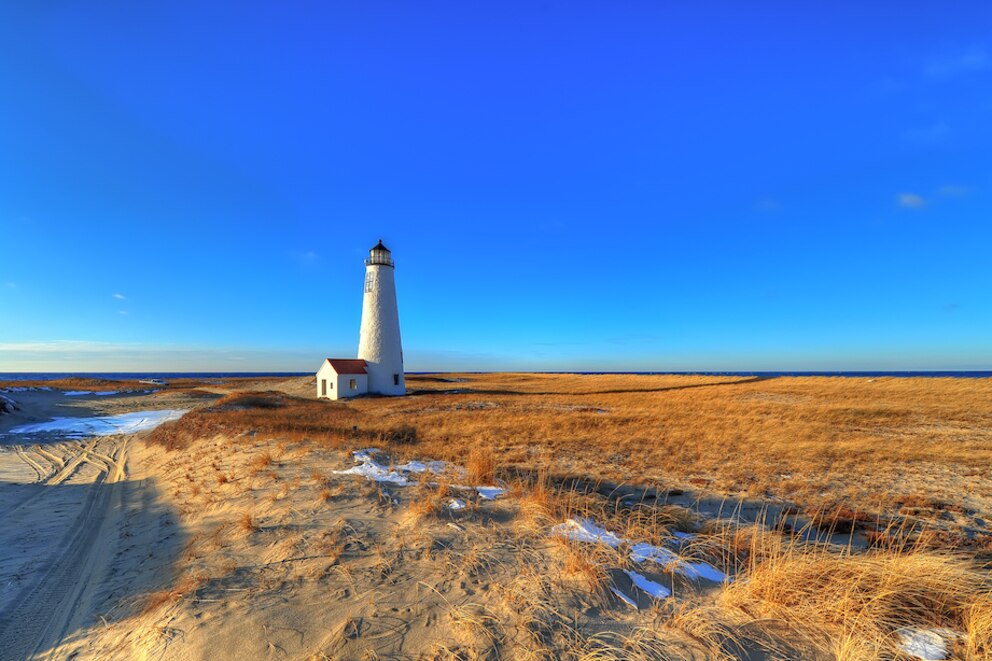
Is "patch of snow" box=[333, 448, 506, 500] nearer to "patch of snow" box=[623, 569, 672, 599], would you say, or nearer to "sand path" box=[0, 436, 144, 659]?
"patch of snow" box=[623, 569, 672, 599]

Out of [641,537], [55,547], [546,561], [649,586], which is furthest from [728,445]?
[55,547]

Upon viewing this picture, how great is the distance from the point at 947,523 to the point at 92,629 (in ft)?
41.2

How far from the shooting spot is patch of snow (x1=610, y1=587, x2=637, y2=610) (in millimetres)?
4227

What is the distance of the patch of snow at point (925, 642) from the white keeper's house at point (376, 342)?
35573 millimetres

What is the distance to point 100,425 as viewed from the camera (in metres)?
24.2

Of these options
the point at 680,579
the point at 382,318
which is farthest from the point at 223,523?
the point at 382,318

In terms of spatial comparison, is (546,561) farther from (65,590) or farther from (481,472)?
(65,590)

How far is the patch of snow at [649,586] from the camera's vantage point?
14.6 feet

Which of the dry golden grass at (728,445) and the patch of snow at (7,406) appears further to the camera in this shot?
the patch of snow at (7,406)

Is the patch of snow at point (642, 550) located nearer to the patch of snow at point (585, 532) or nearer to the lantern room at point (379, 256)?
the patch of snow at point (585, 532)

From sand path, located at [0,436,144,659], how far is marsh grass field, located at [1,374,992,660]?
346 millimetres

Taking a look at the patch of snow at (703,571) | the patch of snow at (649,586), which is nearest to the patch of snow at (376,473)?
the patch of snow at (649,586)

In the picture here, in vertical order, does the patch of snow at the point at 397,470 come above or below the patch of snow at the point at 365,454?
below

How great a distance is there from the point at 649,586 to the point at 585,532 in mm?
1260
